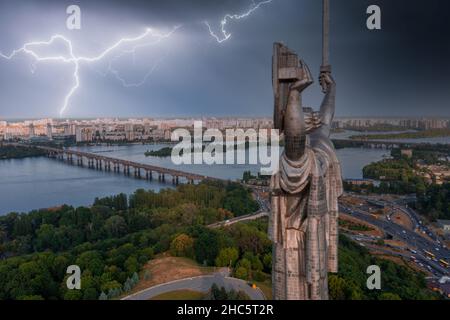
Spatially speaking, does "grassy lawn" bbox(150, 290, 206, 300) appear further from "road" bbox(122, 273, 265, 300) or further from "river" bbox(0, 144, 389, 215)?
"river" bbox(0, 144, 389, 215)

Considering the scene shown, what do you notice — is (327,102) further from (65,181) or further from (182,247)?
(65,181)

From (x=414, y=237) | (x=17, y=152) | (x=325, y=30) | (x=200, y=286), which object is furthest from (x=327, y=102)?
(x=17, y=152)

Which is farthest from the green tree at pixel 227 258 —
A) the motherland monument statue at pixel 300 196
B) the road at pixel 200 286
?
the motherland monument statue at pixel 300 196

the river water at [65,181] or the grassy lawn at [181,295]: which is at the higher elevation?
the grassy lawn at [181,295]

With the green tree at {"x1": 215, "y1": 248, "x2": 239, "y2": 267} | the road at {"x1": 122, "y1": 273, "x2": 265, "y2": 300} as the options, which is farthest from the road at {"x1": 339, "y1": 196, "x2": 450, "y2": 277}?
the road at {"x1": 122, "y1": 273, "x2": 265, "y2": 300}

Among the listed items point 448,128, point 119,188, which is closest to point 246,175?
point 119,188

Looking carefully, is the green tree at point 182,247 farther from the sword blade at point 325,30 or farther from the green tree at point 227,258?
the sword blade at point 325,30
